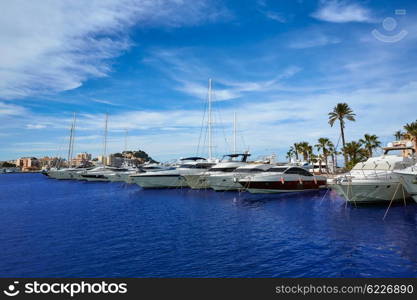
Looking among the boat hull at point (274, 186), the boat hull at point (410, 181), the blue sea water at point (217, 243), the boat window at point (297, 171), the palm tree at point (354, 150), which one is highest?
the palm tree at point (354, 150)

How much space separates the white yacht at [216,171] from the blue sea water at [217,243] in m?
17.9

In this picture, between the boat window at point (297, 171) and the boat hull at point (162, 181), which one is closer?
the boat window at point (297, 171)

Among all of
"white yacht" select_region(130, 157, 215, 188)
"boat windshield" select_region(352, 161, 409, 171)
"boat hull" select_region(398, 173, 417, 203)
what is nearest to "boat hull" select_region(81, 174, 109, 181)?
"white yacht" select_region(130, 157, 215, 188)

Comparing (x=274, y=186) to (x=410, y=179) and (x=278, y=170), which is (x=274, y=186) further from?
(x=410, y=179)

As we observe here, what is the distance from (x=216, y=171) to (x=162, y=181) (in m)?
11.0

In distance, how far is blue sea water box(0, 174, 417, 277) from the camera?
38.9ft

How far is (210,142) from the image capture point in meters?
52.8

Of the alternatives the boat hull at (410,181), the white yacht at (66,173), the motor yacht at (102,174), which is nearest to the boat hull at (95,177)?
the motor yacht at (102,174)

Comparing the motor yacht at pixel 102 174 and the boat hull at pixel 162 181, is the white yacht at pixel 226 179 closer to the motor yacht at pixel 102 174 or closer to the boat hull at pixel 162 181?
the boat hull at pixel 162 181

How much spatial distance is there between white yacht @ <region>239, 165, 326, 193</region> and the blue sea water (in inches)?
375

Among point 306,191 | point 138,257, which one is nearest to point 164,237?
point 138,257

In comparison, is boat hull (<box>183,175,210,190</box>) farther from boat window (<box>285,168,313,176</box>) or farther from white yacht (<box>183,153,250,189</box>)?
boat window (<box>285,168,313,176</box>)

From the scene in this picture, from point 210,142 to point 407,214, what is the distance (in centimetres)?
3511

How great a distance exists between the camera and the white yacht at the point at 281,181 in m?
35.8
